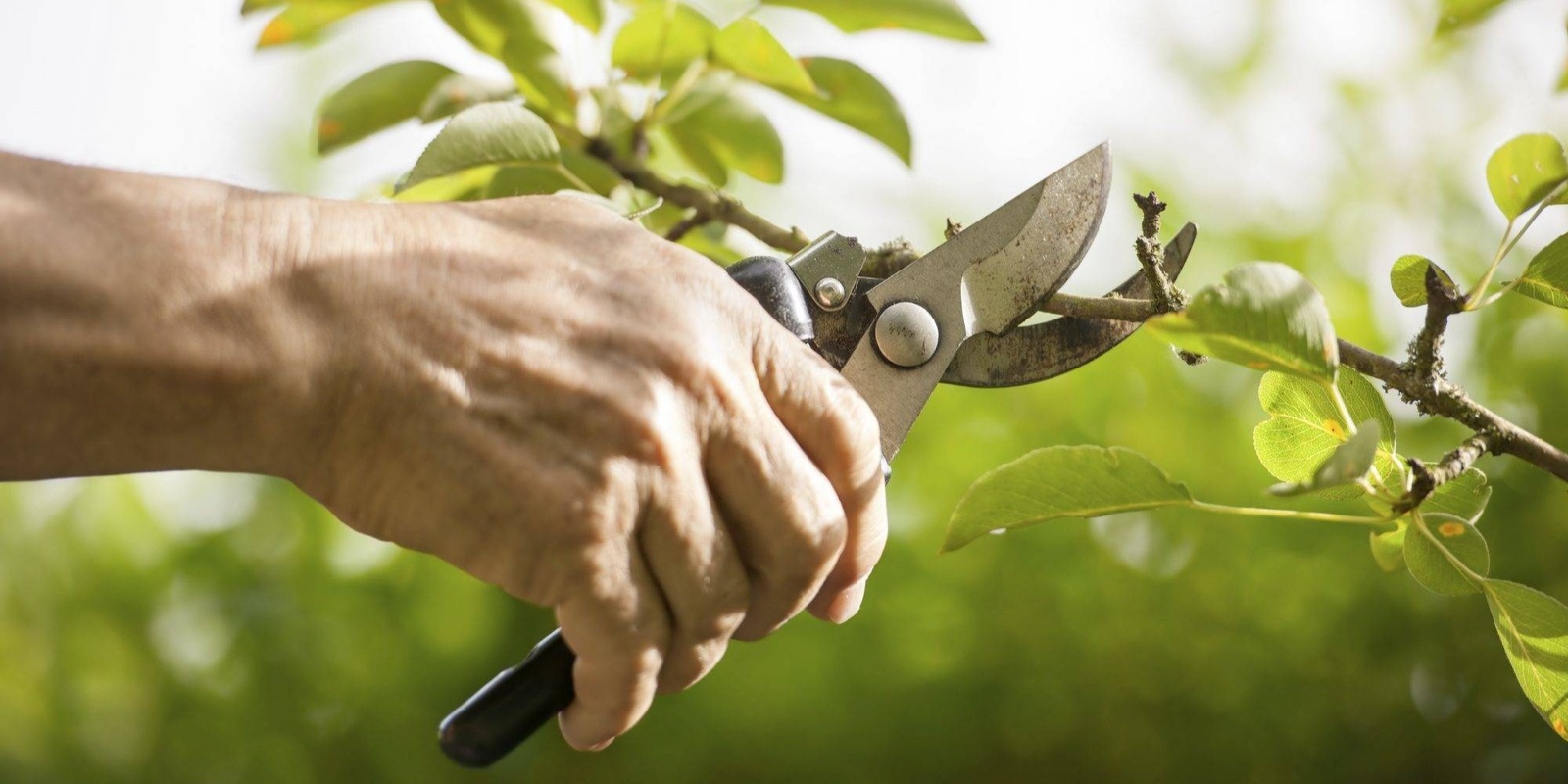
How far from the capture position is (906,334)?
1.98 ft

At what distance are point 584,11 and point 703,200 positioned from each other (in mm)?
187

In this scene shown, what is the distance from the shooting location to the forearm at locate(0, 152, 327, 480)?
43 cm

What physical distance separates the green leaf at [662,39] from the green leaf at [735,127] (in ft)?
0.09

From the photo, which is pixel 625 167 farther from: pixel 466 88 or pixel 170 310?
pixel 170 310

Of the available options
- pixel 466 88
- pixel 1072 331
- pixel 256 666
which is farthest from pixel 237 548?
pixel 1072 331

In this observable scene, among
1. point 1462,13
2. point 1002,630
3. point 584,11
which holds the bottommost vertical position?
point 1002,630

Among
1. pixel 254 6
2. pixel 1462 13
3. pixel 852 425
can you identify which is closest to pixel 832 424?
pixel 852 425

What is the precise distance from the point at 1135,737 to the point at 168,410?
127cm

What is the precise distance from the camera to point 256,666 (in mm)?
1501

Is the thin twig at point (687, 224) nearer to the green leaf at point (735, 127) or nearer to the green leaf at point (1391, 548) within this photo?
the green leaf at point (735, 127)

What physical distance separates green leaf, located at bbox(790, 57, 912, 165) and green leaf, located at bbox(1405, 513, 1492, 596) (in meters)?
0.41

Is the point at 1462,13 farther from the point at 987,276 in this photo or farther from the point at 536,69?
the point at 536,69

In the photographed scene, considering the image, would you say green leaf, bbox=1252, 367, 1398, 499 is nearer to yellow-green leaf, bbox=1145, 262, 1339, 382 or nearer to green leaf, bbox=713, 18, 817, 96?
yellow-green leaf, bbox=1145, 262, 1339, 382

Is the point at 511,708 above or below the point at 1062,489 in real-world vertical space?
below
